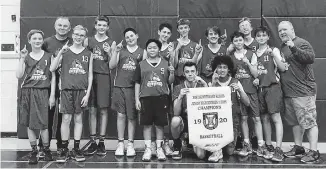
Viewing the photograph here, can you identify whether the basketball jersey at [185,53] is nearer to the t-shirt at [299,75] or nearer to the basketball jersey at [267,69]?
the basketball jersey at [267,69]

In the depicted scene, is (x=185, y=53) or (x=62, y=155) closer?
(x=62, y=155)

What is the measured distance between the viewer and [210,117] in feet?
14.6

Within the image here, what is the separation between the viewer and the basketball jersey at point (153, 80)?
4.48 meters

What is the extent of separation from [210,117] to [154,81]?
79 centimetres

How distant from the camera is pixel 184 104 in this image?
4.63m

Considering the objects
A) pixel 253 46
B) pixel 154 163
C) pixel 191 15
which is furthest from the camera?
pixel 191 15

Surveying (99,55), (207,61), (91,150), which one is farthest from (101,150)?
(207,61)

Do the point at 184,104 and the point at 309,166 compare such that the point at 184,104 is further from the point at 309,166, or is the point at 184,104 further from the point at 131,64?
the point at 309,166

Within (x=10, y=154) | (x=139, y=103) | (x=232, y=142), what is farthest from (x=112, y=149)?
(x=232, y=142)

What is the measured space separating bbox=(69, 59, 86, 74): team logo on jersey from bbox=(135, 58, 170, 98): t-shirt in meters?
0.70

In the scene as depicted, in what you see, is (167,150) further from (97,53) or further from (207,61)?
(97,53)

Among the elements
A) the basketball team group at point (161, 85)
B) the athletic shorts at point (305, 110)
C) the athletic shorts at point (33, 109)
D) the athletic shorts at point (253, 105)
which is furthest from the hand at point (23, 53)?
the athletic shorts at point (305, 110)

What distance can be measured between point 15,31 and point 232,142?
12.7ft

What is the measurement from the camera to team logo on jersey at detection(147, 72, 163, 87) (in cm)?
448
